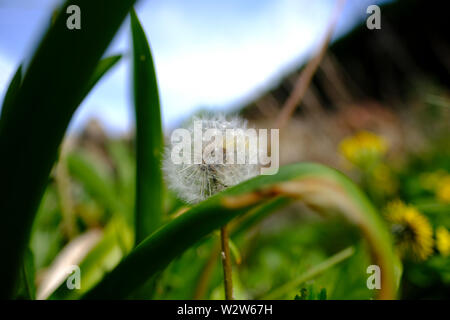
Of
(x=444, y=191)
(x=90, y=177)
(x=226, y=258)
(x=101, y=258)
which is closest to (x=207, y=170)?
(x=226, y=258)

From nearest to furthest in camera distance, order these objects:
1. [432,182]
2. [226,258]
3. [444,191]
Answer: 1. [226,258]
2. [444,191]
3. [432,182]

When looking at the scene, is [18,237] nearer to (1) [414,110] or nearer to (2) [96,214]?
(2) [96,214]

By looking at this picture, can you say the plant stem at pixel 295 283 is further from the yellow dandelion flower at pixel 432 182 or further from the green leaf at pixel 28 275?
the yellow dandelion flower at pixel 432 182

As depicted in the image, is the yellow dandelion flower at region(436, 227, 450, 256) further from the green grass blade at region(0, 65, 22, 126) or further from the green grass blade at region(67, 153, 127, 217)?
the green grass blade at region(67, 153, 127, 217)

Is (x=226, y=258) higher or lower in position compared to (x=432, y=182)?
lower

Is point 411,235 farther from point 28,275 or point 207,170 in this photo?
point 28,275

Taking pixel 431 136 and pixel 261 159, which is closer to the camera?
pixel 261 159
